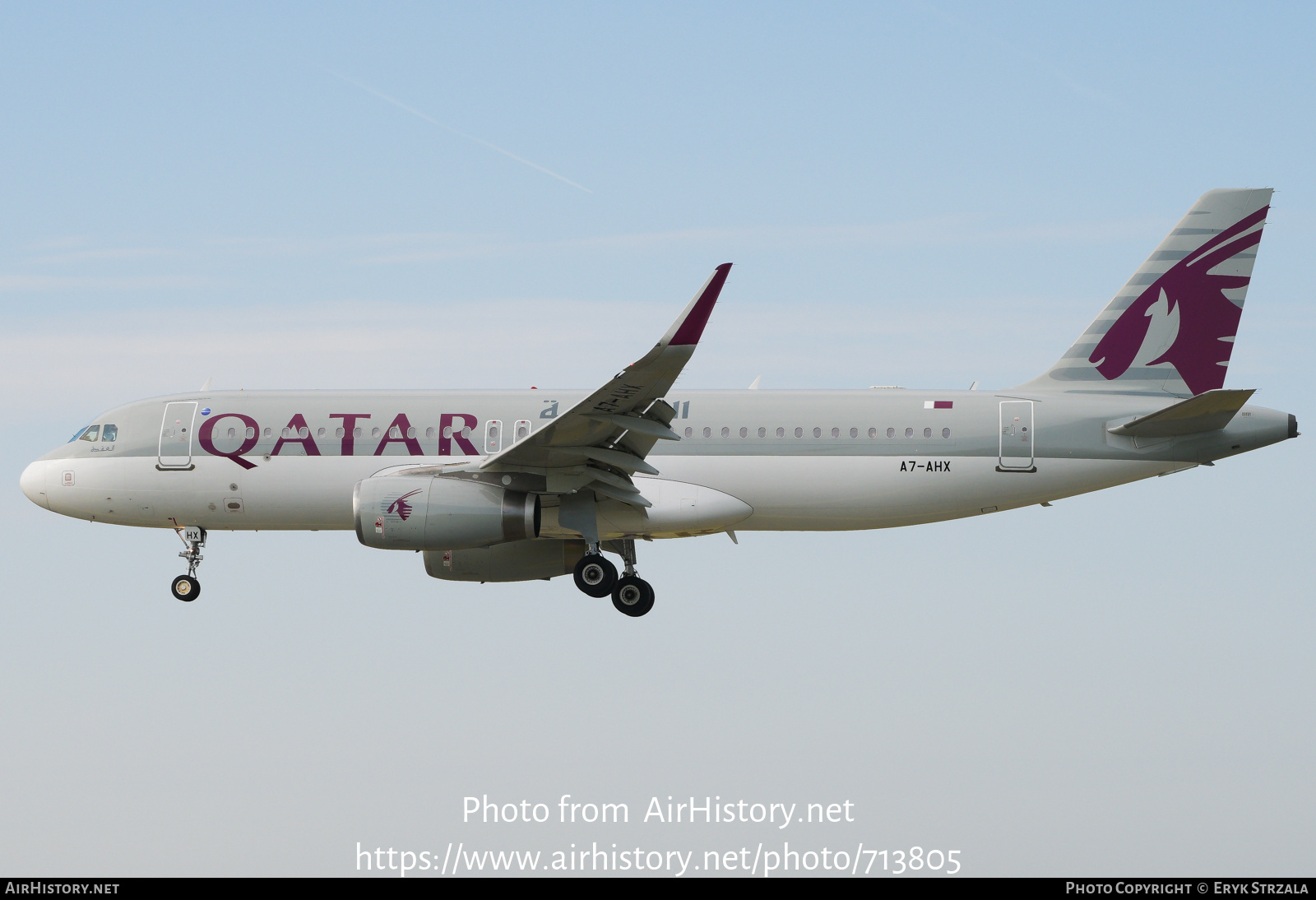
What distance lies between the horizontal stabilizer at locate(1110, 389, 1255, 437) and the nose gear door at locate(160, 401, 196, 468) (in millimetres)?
17529

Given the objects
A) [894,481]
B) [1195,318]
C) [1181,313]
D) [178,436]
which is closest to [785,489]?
[894,481]

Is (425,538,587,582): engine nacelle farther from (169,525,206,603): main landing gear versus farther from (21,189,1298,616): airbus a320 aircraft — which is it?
(169,525,206,603): main landing gear

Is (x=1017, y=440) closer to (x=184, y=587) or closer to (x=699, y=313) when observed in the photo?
(x=699, y=313)

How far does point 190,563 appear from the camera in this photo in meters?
27.8

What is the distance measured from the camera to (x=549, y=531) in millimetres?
25156

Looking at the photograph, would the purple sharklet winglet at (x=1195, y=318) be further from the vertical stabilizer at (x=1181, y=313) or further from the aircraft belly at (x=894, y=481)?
the aircraft belly at (x=894, y=481)

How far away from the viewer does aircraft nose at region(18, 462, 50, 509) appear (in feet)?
92.0

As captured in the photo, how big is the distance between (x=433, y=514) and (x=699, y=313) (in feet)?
20.5

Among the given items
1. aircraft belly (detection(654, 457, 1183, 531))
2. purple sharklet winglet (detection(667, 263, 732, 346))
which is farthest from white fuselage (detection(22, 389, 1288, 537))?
purple sharklet winglet (detection(667, 263, 732, 346))

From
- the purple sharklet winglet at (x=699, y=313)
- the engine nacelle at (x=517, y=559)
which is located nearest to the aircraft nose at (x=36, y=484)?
the engine nacelle at (x=517, y=559)

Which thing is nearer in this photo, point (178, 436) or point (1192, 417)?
point (1192, 417)

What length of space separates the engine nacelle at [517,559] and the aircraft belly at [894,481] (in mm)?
3195

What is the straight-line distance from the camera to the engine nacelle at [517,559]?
27406 millimetres

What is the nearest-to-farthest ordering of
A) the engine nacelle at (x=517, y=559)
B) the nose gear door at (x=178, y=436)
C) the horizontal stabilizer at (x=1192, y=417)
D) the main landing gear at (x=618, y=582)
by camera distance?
the horizontal stabilizer at (x=1192, y=417)
the main landing gear at (x=618, y=582)
the nose gear door at (x=178, y=436)
the engine nacelle at (x=517, y=559)
